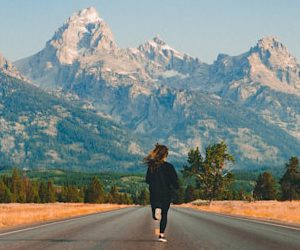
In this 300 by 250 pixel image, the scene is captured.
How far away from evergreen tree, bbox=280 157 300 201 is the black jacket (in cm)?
12406

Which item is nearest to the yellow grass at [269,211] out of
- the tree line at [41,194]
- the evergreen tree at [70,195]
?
the tree line at [41,194]

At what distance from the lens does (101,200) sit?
181 meters

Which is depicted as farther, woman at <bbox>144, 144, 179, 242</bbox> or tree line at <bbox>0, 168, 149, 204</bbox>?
tree line at <bbox>0, 168, 149, 204</bbox>

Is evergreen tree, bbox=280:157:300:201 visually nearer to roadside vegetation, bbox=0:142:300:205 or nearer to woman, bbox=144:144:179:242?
roadside vegetation, bbox=0:142:300:205

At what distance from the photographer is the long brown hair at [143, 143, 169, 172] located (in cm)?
2016

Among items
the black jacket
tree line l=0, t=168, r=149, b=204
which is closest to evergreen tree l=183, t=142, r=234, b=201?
tree line l=0, t=168, r=149, b=204

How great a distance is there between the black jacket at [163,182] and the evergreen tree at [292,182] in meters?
124

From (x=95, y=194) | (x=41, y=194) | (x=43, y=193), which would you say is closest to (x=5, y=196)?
(x=43, y=193)

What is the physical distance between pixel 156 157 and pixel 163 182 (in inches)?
36.9

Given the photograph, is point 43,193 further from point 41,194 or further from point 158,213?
point 158,213

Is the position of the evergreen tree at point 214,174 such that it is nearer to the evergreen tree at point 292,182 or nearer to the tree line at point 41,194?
the evergreen tree at point 292,182

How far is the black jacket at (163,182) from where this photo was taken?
20.5 meters

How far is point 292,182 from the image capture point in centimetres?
14062

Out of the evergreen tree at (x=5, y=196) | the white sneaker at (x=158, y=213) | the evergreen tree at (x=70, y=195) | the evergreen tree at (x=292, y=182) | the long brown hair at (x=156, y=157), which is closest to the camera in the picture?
the long brown hair at (x=156, y=157)
